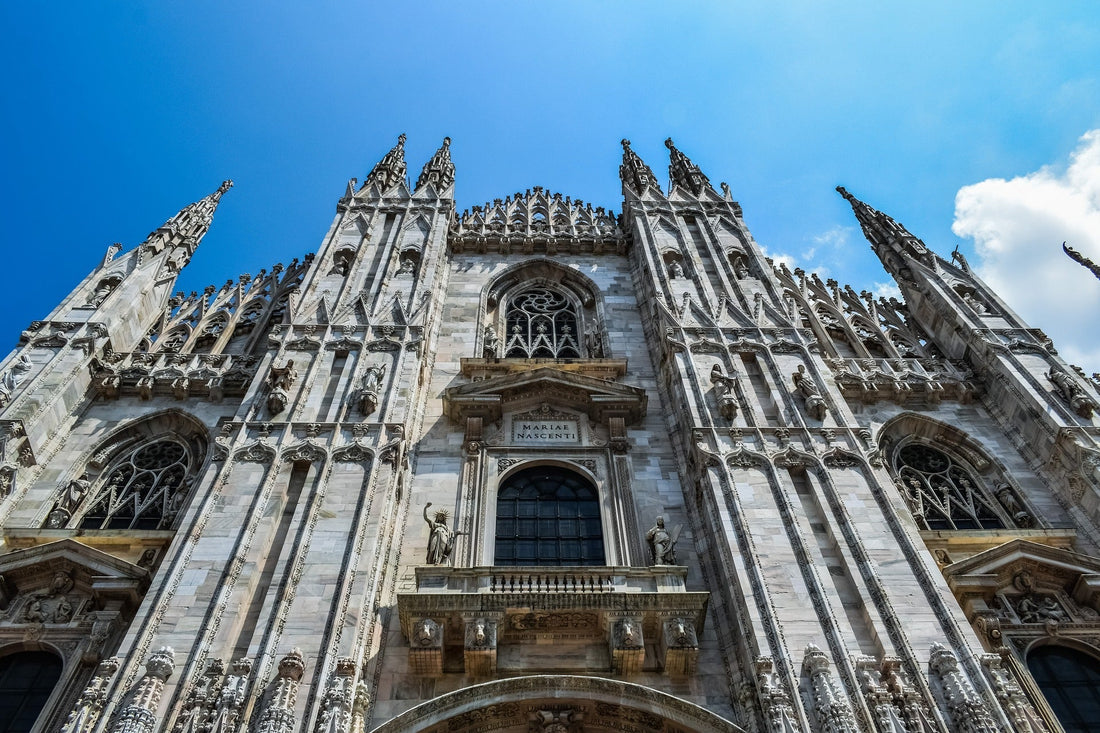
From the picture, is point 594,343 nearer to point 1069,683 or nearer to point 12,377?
point 1069,683

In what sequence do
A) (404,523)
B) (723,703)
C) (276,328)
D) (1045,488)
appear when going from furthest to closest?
(276,328) → (1045,488) → (404,523) → (723,703)

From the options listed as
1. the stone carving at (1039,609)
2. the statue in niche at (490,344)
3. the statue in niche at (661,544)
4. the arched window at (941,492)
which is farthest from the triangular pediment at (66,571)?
the stone carving at (1039,609)

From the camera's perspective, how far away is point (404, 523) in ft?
43.7

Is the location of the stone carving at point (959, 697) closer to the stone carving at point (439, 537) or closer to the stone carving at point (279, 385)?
the stone carving at point (439, 537)

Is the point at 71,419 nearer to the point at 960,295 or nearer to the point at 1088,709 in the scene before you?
the point at 1088,709

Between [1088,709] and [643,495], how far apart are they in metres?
6.84

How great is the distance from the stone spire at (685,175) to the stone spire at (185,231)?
1314cm

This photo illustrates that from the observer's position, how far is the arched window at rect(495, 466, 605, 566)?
13.2 m

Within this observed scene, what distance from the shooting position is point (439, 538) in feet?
40.6

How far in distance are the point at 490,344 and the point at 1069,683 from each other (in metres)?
12.4

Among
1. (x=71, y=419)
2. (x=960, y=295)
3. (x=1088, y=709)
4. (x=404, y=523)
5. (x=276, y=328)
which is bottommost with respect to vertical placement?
(x=1088, y=709)

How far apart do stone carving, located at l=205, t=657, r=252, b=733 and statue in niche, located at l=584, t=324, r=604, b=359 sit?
10527 mm

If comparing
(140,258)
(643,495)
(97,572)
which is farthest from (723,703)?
(140,258)

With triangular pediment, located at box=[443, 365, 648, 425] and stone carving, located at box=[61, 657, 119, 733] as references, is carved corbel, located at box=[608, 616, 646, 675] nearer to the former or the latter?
triangular pediment, located at box=[443, 365, 648, 425]
